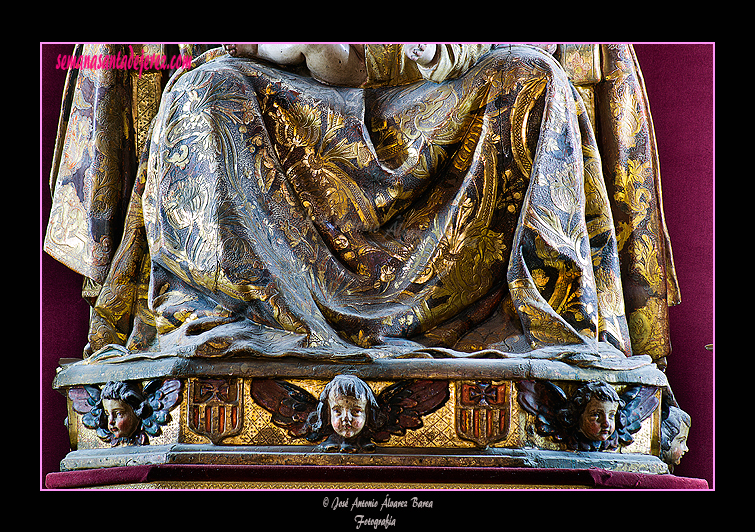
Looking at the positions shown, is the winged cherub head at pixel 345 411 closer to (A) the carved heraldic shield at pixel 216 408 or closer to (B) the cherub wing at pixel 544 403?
(A) the carved heraldic shield at pixel 216 408

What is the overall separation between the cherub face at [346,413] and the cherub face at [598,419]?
0.56 meters

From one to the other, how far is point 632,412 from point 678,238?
1202 millimetres

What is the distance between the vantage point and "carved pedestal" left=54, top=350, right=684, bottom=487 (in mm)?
2695

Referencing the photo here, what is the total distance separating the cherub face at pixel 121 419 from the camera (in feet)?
9.12

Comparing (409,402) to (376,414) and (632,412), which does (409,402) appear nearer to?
(376,414)

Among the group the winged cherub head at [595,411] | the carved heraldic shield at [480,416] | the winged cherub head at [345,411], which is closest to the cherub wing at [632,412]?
the winged cherub head at [595,411]

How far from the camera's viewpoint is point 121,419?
2779 millimetres

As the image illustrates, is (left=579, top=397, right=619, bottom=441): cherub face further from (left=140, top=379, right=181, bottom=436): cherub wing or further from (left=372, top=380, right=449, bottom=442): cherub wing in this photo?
(left=140, top=379, right=181, bottom=436): cherub wing

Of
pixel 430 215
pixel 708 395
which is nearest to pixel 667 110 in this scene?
pixel 708 395

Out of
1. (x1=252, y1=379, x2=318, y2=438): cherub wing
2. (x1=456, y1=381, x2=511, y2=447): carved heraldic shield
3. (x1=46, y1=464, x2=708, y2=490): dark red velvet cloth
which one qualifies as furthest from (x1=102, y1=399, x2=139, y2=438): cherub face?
(x1=456, y1=381, x2=511, y2=447): carved heraldic shield

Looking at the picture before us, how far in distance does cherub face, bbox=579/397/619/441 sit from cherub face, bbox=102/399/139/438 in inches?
44.4

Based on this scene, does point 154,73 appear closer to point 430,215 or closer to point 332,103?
point 332,103

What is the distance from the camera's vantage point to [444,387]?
8.95 ft

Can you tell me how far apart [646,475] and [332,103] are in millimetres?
1317
